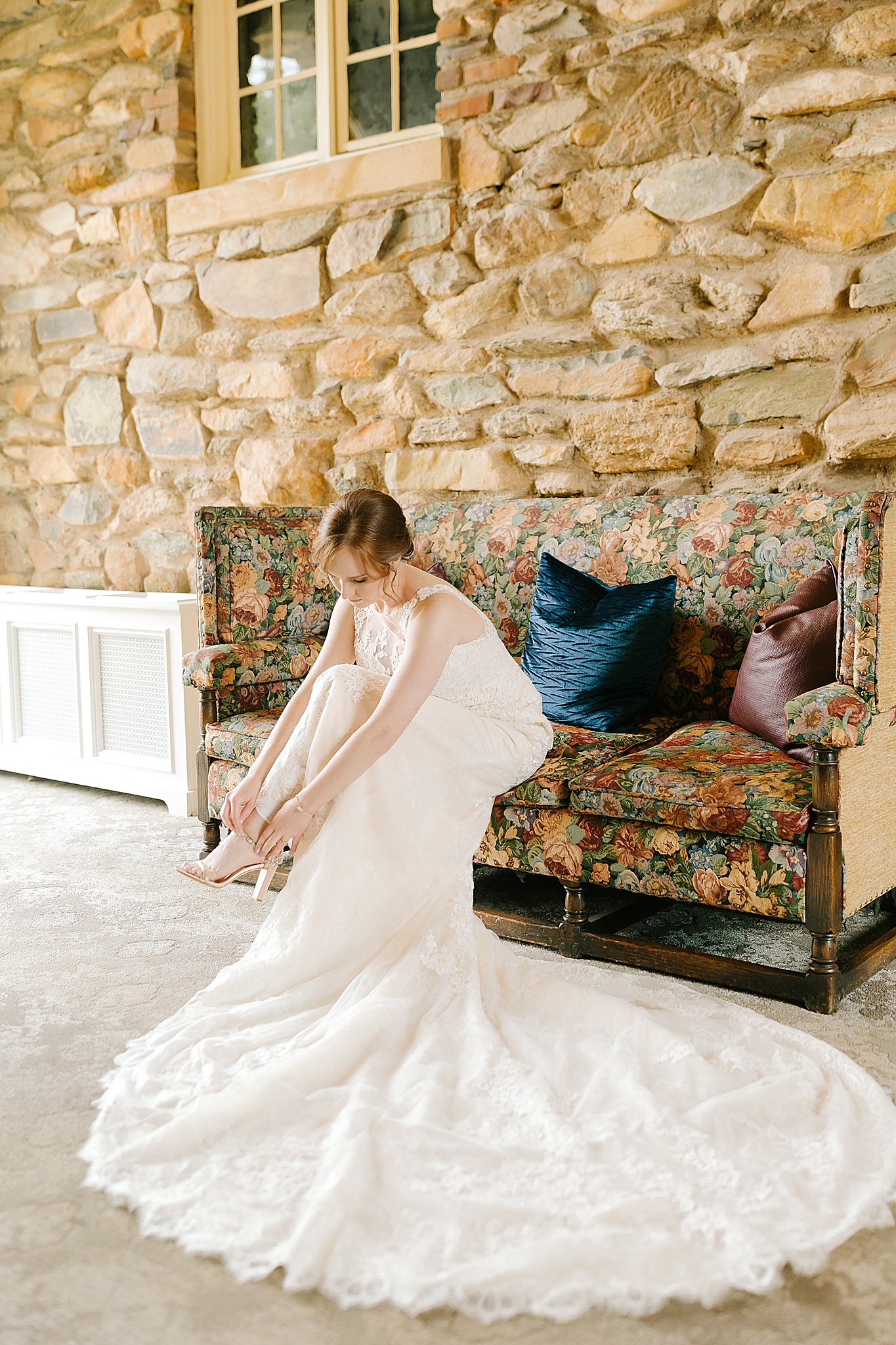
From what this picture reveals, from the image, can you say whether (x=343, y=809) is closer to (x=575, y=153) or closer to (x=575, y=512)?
(x=575, y=512)

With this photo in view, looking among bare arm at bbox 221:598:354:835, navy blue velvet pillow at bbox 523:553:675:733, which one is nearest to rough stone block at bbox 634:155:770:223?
navy blue velvet pillow at bbox 523:553:675:733

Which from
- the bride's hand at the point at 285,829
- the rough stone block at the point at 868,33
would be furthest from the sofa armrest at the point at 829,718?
the rough stone block at the point at 868,33

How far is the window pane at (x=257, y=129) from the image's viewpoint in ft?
14.4

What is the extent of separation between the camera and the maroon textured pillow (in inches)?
99.7

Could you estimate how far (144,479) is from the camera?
468 centimetres

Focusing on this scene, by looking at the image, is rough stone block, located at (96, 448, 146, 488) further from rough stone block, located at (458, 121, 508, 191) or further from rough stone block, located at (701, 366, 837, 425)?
rough stone block, located at (701, 366, 837, 425)

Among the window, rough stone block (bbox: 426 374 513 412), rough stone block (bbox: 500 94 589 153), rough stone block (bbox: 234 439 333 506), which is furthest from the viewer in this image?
rough stone block (bbox: 234 439 333 506)

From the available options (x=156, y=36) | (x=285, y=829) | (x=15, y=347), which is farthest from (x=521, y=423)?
(x=15, y=347)

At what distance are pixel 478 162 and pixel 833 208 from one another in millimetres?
1213

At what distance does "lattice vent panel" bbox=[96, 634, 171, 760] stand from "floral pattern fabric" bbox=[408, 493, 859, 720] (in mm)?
1186

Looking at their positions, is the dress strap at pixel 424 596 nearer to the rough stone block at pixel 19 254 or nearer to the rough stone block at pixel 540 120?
the rough stone block at pixel 540 120

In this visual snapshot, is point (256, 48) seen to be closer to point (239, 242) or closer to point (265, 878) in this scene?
point (239, 242)

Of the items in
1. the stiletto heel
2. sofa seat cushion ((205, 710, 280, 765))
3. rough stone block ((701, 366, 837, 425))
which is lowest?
the stiletto heel

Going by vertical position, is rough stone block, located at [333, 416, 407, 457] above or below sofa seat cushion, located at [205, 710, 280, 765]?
above
